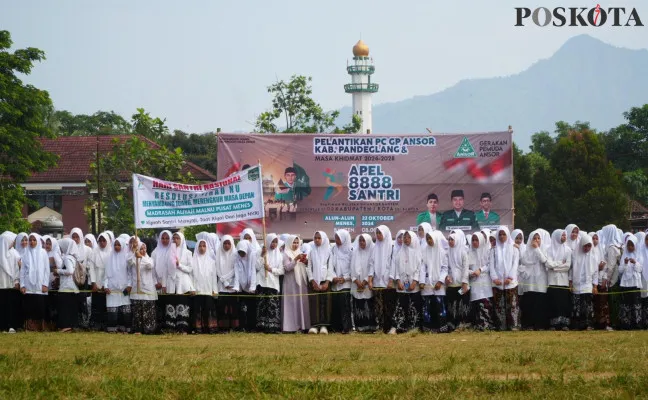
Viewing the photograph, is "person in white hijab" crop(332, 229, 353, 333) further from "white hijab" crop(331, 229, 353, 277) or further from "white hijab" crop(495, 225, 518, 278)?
"white hijab" crop(495, 225, 518, 278)

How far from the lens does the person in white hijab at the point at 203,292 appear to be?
17.4 metres

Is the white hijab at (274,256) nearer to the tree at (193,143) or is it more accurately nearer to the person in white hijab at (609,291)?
the person in white hijab at (609,291)

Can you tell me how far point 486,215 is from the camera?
908 inches

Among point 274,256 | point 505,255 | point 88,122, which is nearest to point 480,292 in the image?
point 505,255

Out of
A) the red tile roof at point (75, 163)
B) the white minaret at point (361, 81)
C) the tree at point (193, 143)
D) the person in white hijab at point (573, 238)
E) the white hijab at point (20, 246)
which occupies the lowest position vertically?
the person in white hijab at point (573, 238)

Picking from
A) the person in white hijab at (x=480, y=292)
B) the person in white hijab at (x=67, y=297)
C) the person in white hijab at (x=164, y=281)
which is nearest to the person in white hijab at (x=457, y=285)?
the person in white hijab at (x=480, y=292)

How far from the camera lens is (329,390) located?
9.34m

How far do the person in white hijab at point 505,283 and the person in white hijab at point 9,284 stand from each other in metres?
7.12

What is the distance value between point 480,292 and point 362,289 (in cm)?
172

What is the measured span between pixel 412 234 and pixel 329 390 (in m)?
8.00

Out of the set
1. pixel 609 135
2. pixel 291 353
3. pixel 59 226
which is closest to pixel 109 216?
pixel 59 226

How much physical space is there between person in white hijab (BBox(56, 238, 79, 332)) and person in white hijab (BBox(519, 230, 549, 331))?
6727 millimetres

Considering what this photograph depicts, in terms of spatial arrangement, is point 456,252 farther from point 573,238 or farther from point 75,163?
point 75,163

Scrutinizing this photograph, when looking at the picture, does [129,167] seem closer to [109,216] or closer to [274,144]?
[109,216]
